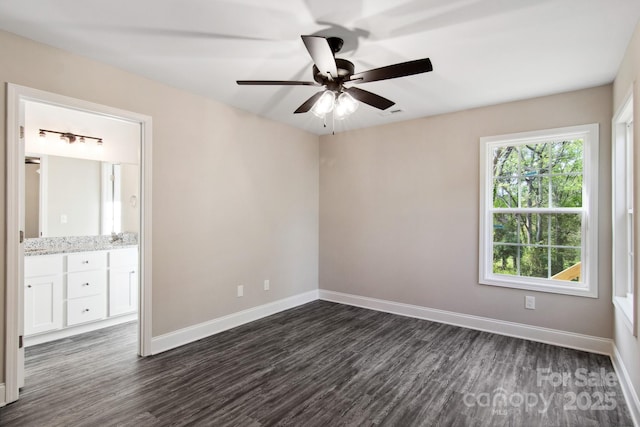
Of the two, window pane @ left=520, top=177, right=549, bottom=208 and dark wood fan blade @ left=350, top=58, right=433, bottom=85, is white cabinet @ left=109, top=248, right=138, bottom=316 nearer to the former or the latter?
dark wood fan blade @ left=350, top=58, right=433, bottom=85

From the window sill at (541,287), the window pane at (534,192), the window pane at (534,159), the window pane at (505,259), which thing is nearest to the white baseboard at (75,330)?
the window sill at (541,287)

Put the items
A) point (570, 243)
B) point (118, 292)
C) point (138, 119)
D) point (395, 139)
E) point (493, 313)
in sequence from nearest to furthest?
1. point (138, 119)
2. point (570, 243)
3. point (493, 313)
4. point (118, 292)
5. point (395, 139)

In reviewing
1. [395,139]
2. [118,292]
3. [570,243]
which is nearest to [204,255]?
[118,292]

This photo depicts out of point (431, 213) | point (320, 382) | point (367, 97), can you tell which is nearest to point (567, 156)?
point (431, 213)

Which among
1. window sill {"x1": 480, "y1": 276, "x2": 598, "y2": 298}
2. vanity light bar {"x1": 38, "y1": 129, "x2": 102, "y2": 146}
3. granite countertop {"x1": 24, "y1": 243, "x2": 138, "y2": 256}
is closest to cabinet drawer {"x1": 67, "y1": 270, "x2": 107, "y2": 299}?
granite countertop {"x1": 24, "y1": 243, "x2": 138, "y2": 256}

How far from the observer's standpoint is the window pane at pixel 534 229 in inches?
137

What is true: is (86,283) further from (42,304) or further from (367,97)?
(367,97)

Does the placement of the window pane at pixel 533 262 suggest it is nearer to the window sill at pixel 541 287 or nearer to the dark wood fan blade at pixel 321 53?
the window sill at pixel 541 287

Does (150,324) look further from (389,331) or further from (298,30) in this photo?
Answer: (298,30)

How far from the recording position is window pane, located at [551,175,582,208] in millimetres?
3289

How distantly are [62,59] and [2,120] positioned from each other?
2.09 ft

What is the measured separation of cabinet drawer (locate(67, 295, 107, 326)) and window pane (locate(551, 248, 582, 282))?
492 cm

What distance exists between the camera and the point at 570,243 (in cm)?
333

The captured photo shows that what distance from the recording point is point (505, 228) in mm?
3705
